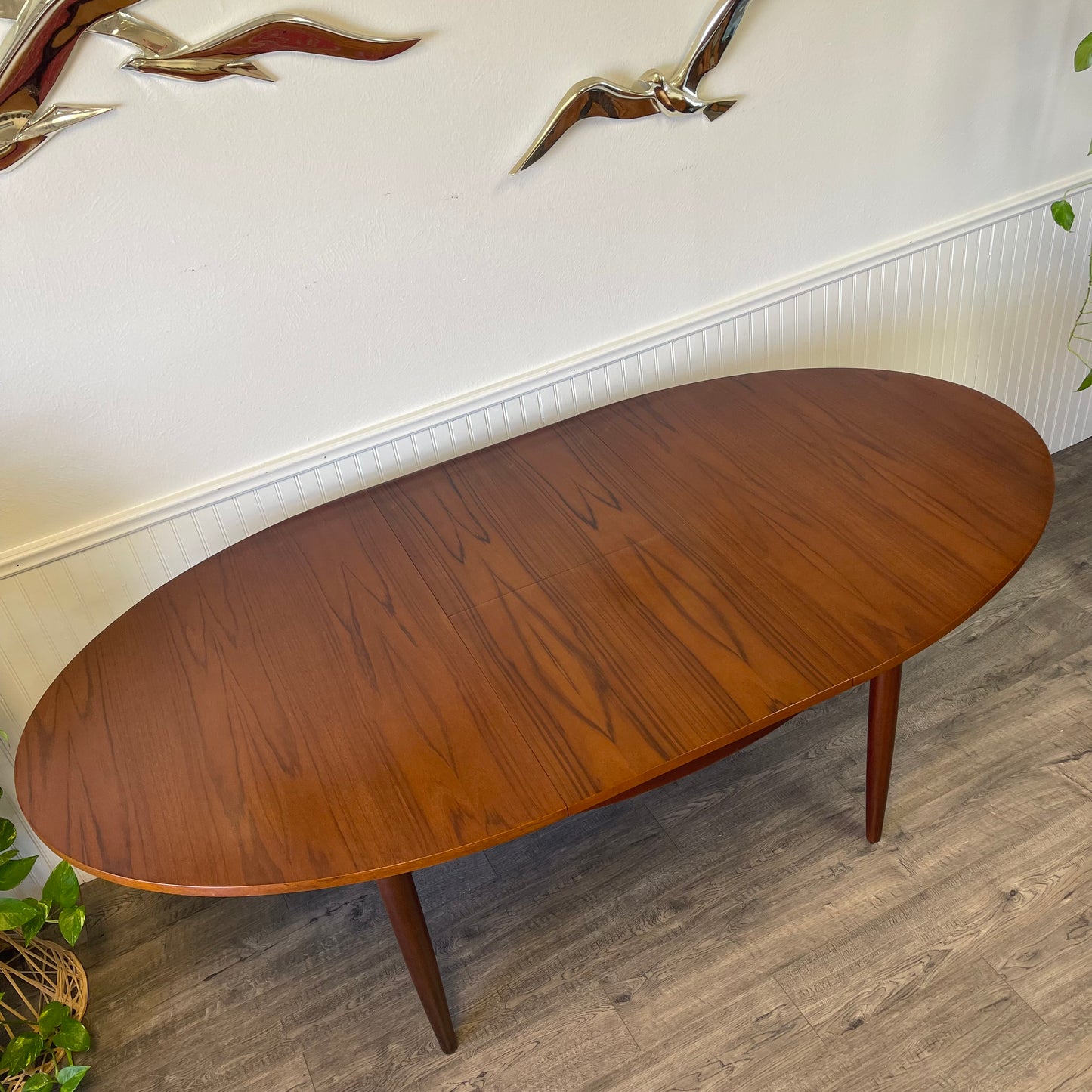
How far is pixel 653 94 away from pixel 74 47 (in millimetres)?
986

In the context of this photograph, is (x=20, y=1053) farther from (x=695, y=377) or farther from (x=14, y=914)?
(x=695, y=377)

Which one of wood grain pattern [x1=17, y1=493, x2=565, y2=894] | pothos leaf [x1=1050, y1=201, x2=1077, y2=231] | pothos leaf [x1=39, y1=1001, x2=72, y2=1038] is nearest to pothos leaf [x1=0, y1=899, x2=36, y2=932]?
pothos leaf [x1=39, y1=1001, x2=72, y2=1038]

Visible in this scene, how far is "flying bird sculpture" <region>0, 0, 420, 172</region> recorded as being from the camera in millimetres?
1350

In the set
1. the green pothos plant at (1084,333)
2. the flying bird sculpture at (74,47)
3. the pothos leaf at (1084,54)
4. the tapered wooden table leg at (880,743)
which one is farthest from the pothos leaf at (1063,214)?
the flying bird sculpture at (74,47)

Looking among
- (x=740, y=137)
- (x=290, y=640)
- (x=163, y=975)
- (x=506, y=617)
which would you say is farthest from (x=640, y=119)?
(x=163, y=975)

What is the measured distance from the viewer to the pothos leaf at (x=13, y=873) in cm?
155

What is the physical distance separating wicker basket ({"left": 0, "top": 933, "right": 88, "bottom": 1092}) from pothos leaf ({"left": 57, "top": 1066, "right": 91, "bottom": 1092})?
14cm

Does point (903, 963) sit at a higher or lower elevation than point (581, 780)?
lower

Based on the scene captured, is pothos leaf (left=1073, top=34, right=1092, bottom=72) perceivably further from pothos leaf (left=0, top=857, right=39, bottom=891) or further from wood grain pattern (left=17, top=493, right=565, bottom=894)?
pothos leaf (left=0, top=857, right=39, bottom=891)

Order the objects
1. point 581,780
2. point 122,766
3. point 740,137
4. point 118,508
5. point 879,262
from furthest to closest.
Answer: point 879,262
point 740,137
point 118,508
point 122,766
point 581,780

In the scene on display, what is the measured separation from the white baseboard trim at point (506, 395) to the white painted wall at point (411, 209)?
0.02 meters

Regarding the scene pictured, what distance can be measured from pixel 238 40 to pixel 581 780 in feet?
3.94

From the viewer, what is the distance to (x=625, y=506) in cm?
171

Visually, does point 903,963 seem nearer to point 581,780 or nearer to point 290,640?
point 581,780
